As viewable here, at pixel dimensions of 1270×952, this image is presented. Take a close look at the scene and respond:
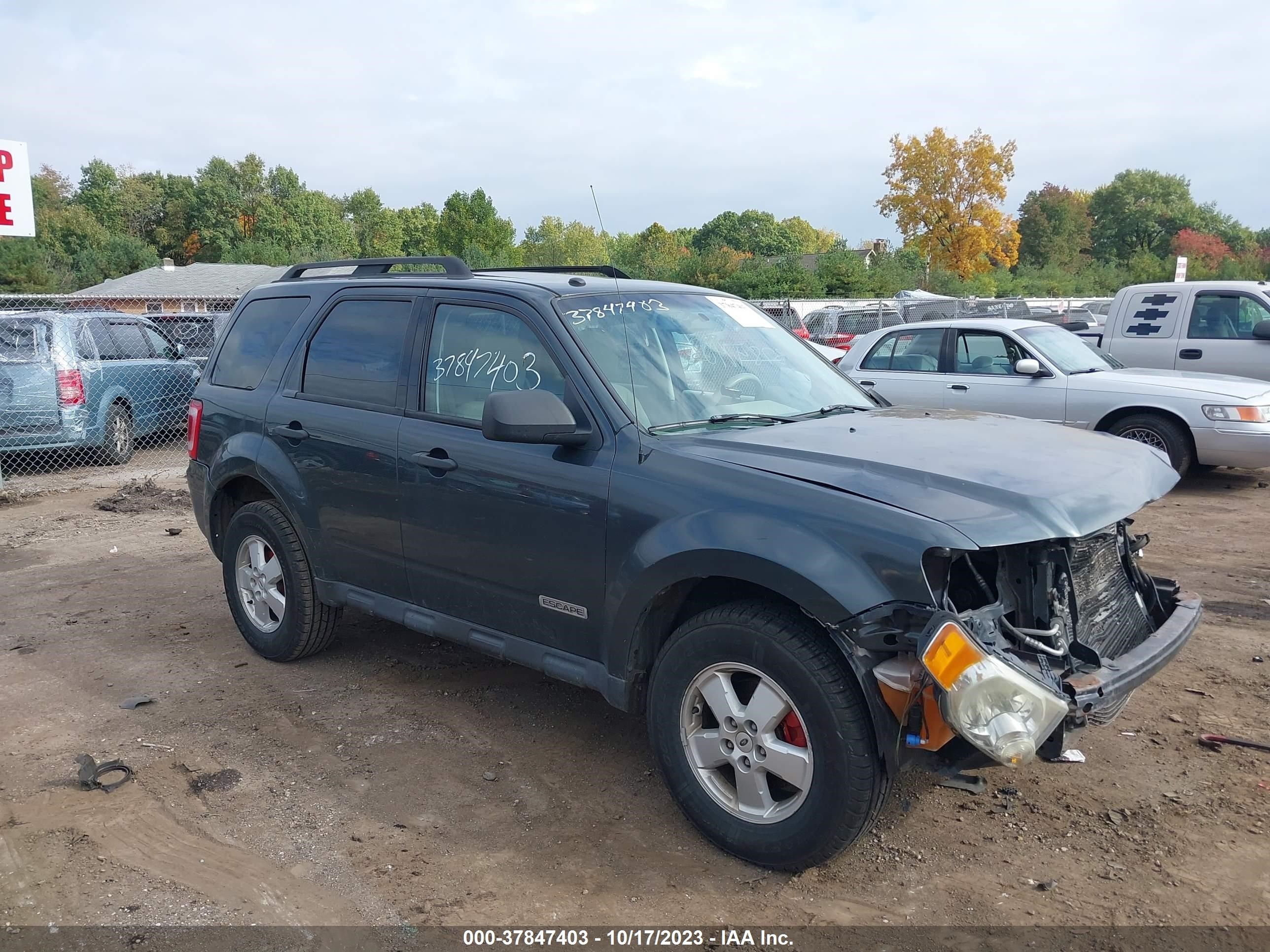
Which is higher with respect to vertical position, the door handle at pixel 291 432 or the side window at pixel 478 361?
the side window at pixel 478 361

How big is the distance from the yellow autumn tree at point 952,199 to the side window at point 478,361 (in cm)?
4399

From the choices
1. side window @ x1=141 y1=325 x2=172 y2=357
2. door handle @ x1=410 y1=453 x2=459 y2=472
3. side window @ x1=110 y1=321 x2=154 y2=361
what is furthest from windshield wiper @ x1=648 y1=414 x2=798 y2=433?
side window @ x1=141 y1=325 x2=172 y2=357

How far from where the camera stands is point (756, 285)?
35.4 meters

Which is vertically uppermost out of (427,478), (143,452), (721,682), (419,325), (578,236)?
(578,236)

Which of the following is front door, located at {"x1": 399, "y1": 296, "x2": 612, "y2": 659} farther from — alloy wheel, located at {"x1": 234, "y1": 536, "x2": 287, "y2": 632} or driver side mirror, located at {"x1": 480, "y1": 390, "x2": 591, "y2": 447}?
alloy wheel, located at {"x1": 234, "y1": 536, "x2": 287, "y2": 632}

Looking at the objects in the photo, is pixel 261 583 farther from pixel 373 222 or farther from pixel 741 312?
pixel 373 222

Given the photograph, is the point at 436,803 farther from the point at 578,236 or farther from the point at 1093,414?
the point at 578,236

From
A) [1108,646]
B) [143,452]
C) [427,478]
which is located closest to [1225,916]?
[1108,646]

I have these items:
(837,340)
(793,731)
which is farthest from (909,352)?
(837,340)

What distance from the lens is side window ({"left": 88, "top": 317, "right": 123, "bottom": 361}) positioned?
12.2 metres

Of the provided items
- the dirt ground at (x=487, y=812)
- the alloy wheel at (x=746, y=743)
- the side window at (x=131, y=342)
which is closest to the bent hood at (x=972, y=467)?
the alloy wheel at (x=746, y=743)

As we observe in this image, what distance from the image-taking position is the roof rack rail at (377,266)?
461 cm

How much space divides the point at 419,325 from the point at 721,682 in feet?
7.20

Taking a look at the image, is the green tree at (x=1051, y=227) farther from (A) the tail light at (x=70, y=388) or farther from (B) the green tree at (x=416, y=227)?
(A) the tail light at (x=70, y=388)
